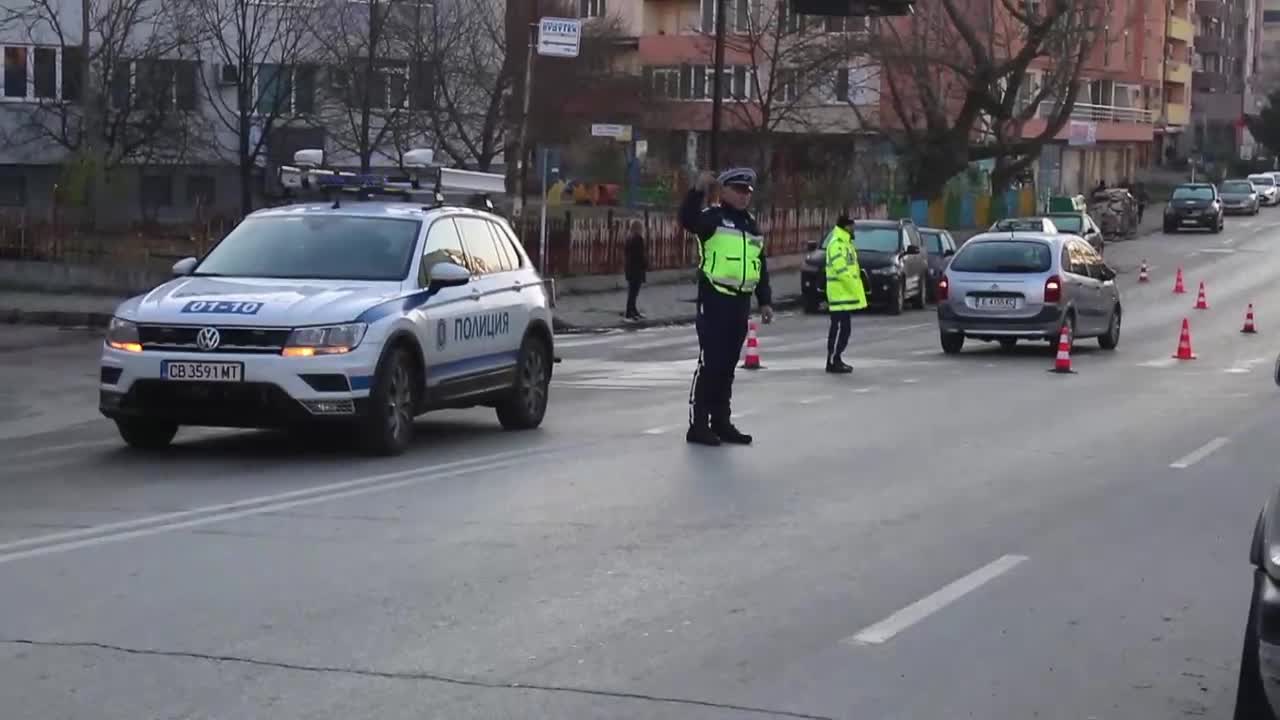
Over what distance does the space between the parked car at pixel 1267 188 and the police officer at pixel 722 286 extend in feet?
264

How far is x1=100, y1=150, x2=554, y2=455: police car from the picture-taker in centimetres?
1240

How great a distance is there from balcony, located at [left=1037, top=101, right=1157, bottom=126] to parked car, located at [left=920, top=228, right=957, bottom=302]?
1685 inches

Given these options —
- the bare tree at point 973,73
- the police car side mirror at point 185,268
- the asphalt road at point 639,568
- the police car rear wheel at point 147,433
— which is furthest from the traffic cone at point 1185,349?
the bare tree at point 973,73

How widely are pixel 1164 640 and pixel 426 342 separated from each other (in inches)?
266

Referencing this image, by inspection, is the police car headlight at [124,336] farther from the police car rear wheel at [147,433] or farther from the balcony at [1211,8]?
the balcony at [1211,8]

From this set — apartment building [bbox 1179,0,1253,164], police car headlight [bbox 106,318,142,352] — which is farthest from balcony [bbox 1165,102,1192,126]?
police car headlight [bbox 106,318,142,352]

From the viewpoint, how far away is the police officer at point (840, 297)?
72.5 feet

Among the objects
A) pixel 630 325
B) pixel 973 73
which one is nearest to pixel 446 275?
pixel 630 325

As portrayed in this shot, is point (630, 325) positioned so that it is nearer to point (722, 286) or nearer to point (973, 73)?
point (722, 286)

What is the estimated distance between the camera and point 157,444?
13.4m

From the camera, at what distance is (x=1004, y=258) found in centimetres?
2553

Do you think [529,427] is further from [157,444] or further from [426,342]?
[157,444]

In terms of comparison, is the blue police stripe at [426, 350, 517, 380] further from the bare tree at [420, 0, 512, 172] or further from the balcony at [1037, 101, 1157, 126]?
the balcony at [1037, 101, 1157, 126]

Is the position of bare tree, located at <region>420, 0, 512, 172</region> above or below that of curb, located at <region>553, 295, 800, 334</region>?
above
